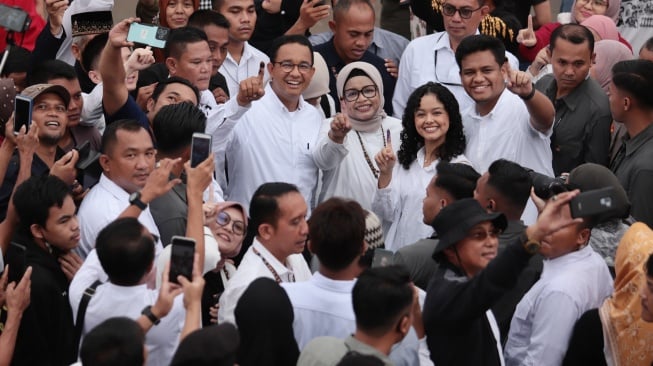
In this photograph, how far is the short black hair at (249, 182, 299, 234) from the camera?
18.1 ft

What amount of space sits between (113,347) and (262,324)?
2.55 ft

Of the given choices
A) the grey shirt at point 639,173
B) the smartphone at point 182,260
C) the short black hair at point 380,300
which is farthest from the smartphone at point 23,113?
the grey shirt at point 639,173

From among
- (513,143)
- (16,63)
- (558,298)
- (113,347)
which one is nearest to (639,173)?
(513,143)

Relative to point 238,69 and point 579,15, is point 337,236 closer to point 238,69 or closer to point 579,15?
point 238,69

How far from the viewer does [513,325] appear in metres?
5.54

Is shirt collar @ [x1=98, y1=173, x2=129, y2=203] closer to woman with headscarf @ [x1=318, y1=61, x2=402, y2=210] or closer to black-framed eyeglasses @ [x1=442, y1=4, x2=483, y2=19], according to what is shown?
woman with headscarf @ [x1=318, y1=61, x2=402, y2=210]

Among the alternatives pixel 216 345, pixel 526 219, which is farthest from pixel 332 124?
pixel 216 345

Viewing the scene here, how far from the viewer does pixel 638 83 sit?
7.05 metres

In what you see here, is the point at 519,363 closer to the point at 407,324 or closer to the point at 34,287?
the point at 407,324

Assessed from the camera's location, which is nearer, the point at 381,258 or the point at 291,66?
the point at 381,258

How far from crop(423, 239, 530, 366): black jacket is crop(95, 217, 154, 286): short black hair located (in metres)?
1.11

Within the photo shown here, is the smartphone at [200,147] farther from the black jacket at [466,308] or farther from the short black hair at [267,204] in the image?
the black jacket at [466,308]

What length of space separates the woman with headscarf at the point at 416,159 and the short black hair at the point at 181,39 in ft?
4.61

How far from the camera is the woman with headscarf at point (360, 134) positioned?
23.8 ft
